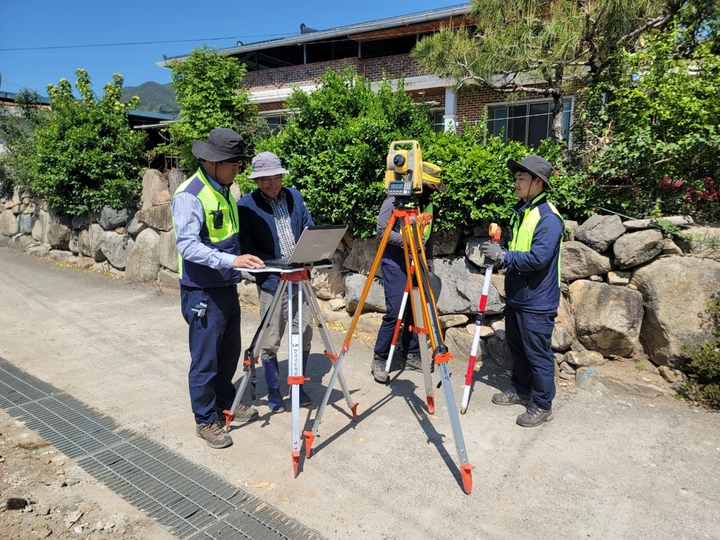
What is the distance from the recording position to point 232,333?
155 inches

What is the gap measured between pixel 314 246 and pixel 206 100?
23.5ft

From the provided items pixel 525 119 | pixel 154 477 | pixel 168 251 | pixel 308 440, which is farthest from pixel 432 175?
pixel 525 119

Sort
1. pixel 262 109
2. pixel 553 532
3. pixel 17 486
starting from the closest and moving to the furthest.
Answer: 1. pixel 553 532
2. pixel 17 486
3. pixel 262 109

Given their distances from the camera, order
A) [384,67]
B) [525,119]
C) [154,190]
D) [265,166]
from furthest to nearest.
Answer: [384,67]
[525,119]
[154,190]
[265,166]

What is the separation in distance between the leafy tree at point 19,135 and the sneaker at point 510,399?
11.7 meters

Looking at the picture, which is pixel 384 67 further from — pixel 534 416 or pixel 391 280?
pixel 534 416

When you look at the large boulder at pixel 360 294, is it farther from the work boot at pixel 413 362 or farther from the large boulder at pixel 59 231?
the large boulder at pixel 59 231

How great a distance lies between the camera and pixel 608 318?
465cm

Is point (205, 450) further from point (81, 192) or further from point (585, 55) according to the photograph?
point (81, 192)

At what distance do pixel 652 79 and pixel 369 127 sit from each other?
2.91 meters

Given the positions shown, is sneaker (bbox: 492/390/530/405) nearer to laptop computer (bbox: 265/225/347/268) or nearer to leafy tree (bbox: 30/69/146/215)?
laptop computer (bbox: 265/225/347/268)

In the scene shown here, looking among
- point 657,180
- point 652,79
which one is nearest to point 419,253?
point 657,180

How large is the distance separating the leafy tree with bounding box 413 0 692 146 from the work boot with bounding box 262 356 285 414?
4.48m

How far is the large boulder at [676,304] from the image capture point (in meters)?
4.34
